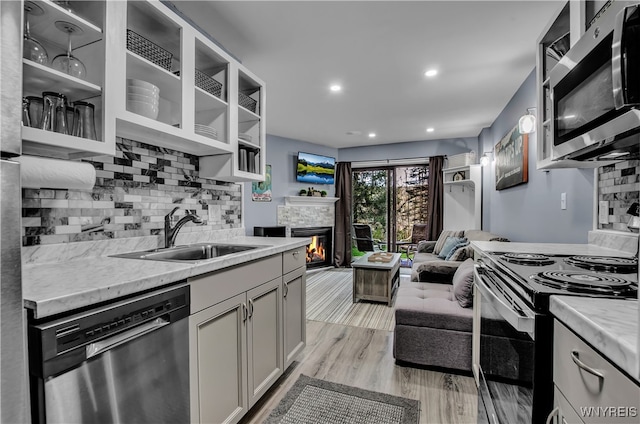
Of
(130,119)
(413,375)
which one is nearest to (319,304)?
(413,375)

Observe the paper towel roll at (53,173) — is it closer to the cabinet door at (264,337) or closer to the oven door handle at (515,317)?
the cabinet door at (264,337)

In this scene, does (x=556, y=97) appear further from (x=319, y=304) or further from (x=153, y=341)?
(x=319, y=304)

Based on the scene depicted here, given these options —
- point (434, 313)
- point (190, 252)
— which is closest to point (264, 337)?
point (190, 252)

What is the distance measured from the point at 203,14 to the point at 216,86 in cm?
47

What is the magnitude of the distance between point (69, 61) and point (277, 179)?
13.9 ft

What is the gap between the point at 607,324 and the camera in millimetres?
589

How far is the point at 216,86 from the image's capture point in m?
2.09

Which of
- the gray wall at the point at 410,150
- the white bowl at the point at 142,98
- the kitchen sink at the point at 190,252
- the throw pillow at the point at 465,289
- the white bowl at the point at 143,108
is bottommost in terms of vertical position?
the throw pillow at the point at 465,289

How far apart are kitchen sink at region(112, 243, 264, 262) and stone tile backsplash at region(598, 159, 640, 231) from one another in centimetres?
208

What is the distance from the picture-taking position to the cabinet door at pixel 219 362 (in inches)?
50.4

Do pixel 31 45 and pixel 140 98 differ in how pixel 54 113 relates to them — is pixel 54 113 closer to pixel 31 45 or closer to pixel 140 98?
pixel 31 45

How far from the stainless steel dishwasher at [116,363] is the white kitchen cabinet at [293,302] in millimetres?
889

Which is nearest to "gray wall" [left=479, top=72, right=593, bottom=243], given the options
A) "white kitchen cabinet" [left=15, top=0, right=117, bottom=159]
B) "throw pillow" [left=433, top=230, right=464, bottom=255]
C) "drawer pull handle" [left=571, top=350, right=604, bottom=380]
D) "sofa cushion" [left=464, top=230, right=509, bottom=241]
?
"sofa cushion" [left=464, top=230, right=509, bottom=241]

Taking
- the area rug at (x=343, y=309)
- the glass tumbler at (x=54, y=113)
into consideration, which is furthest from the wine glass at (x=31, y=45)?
the area rug at (x=343, y=309)
